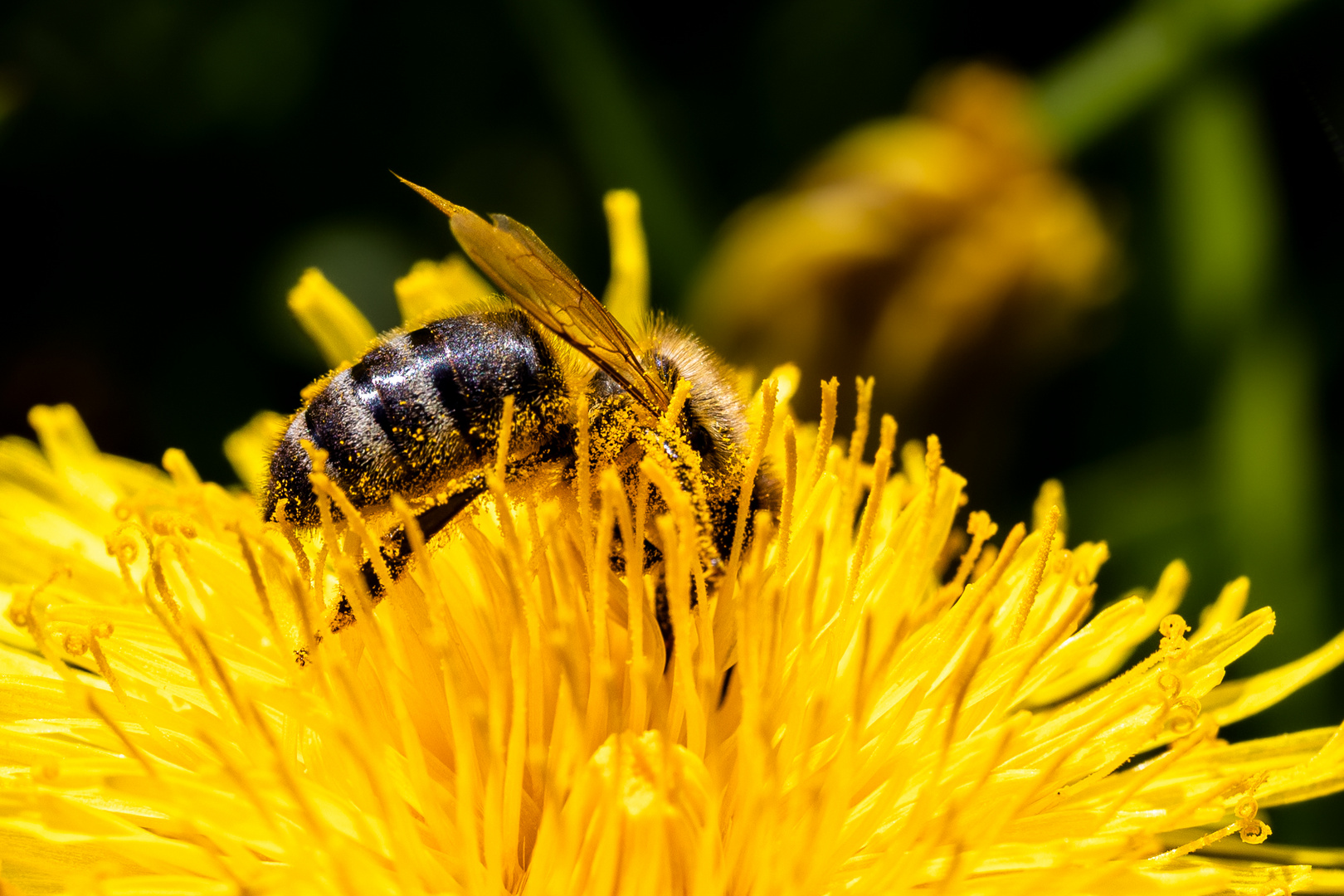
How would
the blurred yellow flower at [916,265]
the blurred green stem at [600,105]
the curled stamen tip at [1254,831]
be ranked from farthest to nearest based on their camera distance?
the blurred green stem at [600,105]
the blurred yellow flower at [916,265]
the curled stamen tip at [1254,831]

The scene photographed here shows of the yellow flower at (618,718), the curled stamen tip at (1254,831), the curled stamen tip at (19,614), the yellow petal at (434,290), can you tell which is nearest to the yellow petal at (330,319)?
the yellow petal at (434,290)

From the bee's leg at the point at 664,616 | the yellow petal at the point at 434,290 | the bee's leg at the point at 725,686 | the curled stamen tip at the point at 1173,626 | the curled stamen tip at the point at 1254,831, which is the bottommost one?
the curled stamen tip at the point at 1254,831

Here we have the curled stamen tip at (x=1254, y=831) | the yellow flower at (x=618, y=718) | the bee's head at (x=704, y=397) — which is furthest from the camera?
the bee's head at (x=704, y=397)

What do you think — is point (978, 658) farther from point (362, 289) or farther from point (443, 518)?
point (362, 289)

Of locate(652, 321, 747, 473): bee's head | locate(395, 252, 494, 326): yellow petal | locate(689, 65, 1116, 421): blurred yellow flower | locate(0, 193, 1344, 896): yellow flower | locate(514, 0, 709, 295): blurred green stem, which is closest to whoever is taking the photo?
locate(0, 193, 1344, 896): yellow flower

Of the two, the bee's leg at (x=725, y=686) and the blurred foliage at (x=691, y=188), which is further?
the blurred foliage at (x=691, y=188)

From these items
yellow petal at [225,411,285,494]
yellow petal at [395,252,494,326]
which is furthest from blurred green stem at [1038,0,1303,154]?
yellow petal at [225,411,285,494]

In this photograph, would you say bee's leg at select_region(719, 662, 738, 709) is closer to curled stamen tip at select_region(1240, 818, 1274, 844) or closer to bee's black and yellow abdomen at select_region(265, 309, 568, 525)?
bee's black and yellow abdomen at select_region(265, 309, 568, 525)

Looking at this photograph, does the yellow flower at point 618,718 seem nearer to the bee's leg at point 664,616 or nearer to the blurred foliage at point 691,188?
the bee's leg at point 664,616
